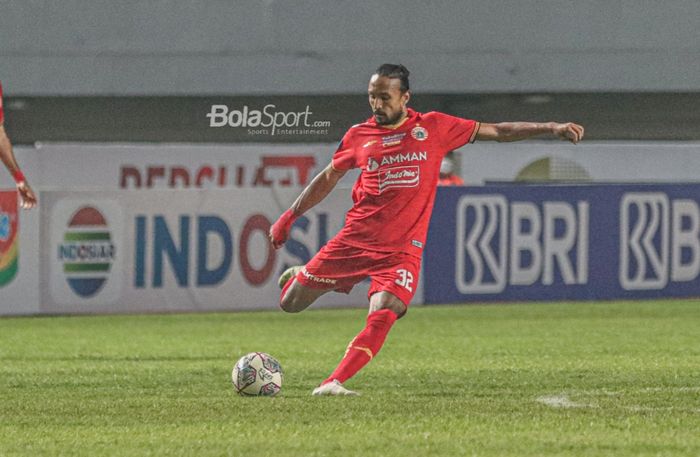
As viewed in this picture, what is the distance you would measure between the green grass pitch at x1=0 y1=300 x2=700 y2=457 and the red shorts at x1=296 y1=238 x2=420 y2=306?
21.6 inches

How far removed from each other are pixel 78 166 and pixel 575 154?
17.9 feet

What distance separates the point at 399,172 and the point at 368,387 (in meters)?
1.25

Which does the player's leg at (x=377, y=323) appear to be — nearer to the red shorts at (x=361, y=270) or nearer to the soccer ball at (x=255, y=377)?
the red shorts at (x=361, y=270)

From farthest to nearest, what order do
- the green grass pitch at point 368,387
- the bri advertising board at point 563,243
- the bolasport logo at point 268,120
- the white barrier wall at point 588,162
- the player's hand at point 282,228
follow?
the white barrier wall at point 588,162 < the bolasport logo at point 268,120 < the bri advertising board at point 563,243 < the player's hand at point 282,228 < the green grass pitch at point 368,387

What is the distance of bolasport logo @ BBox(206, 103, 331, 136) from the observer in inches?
677

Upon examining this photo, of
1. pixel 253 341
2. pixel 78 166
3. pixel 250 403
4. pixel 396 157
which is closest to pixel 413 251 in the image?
pixel 396 157

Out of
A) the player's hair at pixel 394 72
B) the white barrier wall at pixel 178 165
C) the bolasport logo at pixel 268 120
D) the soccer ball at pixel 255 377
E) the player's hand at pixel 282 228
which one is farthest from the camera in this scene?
the bolasport logo at pixel 268 120

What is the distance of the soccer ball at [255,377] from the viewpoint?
7926mm

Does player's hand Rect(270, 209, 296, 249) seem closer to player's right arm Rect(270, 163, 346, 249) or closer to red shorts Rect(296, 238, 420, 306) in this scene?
player's right arm Rect(270, 163, 346, 249)

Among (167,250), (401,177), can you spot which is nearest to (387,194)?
(401,177)

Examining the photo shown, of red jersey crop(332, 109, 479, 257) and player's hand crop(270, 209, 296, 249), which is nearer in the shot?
red jersey crop(332, 109, 479, 257)

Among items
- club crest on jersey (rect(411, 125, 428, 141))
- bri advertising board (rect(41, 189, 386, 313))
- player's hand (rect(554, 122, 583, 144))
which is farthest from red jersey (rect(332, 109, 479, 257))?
bri advertising board (rect(41, 189, 386, 313))

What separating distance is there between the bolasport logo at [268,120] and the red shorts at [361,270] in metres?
9.02

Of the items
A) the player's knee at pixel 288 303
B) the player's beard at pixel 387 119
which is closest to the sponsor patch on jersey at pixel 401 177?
the player's beard at pixel 387 119
